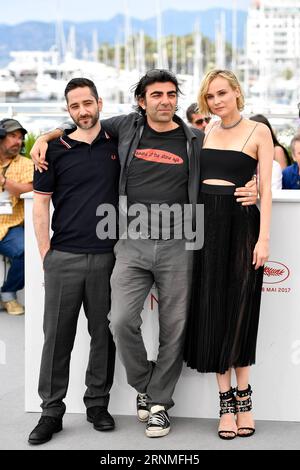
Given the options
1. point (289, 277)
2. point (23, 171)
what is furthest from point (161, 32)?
point (289, 277)

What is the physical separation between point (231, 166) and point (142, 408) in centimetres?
133

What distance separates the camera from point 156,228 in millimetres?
3986

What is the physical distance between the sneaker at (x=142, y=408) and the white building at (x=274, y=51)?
134 ft

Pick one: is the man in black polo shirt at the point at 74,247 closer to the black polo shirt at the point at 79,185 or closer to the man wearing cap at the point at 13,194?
the black polo shirt at the point at 79,185

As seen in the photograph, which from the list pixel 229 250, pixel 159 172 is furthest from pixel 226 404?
pixel 159 172

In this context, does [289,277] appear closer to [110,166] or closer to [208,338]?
[208,338]

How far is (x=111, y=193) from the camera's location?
4.03 meters

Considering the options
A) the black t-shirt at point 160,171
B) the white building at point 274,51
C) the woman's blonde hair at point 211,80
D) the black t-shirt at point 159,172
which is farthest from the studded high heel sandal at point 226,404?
the white building at point 274,51

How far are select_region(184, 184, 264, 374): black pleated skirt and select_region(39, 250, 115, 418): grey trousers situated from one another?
1.47ft

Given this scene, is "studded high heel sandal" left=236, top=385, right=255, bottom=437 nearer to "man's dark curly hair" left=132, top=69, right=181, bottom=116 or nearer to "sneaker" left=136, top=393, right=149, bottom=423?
"sneaker" left=136, top=393, right=149, bottom=423

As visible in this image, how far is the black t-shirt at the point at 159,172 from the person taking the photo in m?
3.96

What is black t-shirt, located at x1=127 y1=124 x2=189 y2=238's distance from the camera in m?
3.96

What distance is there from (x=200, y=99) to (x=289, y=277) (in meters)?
0.99
